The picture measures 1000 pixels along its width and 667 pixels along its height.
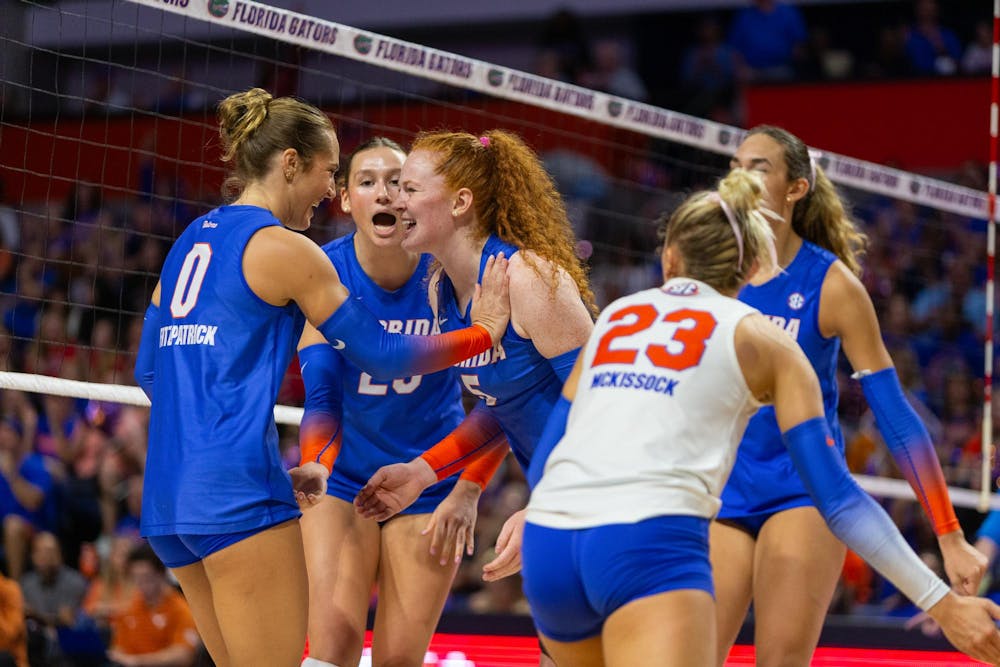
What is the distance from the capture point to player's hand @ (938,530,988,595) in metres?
3.90

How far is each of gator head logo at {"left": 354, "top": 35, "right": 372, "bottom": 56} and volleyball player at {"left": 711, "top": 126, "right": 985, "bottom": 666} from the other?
190 centimetres

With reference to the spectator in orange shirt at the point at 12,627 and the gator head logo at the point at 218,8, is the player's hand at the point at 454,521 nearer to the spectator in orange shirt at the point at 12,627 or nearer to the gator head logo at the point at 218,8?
the gator head logo at the point at 218,8

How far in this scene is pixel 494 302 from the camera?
423cm

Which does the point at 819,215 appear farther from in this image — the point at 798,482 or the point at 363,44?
the point at 363,44

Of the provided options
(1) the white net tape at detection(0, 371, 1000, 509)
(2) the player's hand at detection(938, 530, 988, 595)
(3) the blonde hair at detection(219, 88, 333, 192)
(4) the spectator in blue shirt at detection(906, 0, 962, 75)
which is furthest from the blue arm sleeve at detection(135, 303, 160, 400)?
(4) the spectator in blue shirt at detection(906, 0, 962, 75)

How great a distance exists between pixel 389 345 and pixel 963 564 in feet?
5.76

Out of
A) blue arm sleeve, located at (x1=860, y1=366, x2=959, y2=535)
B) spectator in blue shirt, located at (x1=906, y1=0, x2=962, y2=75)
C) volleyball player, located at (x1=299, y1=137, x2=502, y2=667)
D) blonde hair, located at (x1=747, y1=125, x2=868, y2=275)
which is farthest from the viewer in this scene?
spectator in blue shirt, located at (x1=906, y1=0, x2=962, y2=75)

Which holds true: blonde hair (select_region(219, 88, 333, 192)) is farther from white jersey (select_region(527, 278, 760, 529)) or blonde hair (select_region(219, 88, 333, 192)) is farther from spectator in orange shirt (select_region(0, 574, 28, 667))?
spectator in orange shirt (select_region(0, 574, 28, 667))

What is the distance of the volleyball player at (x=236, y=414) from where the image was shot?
3.63m

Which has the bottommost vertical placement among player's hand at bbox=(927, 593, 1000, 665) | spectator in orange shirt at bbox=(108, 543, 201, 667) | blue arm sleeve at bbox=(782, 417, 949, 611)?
spectator in orange shirt at bbox=(108, 543, 201, 667)

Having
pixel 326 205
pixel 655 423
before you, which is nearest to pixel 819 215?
pixel 655 423

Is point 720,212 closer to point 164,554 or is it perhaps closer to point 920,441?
point 920,441

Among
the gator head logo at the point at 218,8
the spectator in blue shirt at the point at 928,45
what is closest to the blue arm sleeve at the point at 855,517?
the gator head logo at the point at 218,8

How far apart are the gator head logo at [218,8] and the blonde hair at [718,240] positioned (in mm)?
2723
